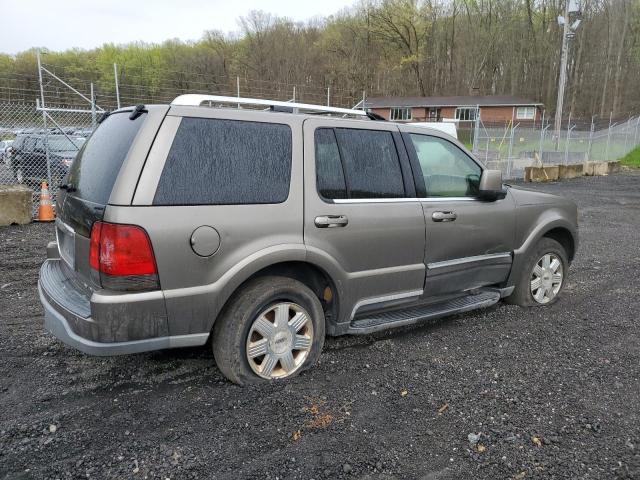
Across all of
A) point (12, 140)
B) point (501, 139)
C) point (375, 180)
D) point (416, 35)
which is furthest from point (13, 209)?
point (416, 35)

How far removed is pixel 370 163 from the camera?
3686 millimetres

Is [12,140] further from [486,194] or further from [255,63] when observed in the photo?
[255,63]

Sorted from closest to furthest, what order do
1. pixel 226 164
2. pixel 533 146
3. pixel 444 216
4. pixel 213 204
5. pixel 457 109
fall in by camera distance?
pixel 213 204, pixel 226 164, pixel 444 216, pixel 533 146, pixel 457 109

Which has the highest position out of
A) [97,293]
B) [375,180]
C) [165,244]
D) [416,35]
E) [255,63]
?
[416,35]

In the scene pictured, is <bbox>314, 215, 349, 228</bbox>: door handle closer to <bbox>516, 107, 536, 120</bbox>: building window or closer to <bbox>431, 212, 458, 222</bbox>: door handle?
<bbox>431, 212, 458, 222</bbox>: door handle

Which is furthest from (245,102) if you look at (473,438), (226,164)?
(473,438)

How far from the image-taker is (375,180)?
368 cm

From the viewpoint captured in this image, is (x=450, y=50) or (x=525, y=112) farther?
(x=450, y=50)

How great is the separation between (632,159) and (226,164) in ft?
106

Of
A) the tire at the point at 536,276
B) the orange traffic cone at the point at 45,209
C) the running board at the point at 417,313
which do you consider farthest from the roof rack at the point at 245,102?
the orange traffic cone at the point at 45,209

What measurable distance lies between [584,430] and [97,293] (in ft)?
9.48

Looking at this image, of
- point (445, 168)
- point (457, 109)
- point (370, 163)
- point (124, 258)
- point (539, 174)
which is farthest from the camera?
point (457, 109)

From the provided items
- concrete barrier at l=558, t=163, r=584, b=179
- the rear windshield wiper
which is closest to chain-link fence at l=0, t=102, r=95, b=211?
the rear windshield wiper

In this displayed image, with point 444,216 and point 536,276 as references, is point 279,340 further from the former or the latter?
point 536,276
